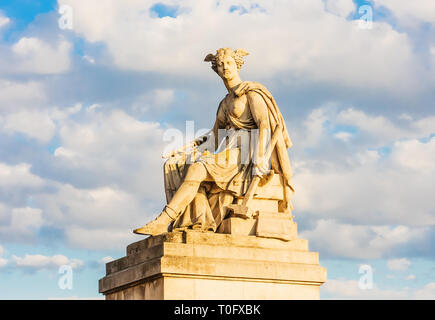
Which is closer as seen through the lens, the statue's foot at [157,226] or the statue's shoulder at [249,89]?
the statue's foot at [157,226]

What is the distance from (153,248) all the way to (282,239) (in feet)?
8.47

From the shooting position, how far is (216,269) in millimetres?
16328

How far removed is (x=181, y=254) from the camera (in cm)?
1630

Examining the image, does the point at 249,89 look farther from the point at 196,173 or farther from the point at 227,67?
the point at 196,173

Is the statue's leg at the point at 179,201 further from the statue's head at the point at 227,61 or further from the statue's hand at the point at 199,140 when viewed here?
the statue's head at the point at 227,61

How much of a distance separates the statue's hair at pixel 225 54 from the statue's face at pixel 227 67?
0.21 ft

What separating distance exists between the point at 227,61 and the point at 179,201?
3.25 metres

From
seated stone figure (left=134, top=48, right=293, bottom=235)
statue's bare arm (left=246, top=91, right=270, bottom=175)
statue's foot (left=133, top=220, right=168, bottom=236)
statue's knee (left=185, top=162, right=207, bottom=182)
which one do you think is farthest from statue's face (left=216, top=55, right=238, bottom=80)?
statue's foot (left=133, top=220, right=168, bottom=236)

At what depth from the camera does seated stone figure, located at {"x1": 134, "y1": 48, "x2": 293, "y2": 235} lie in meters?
17.4

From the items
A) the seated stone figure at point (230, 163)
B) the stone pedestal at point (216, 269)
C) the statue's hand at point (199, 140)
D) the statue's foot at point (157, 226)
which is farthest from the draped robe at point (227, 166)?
the stone pedestal at point (216, 269)

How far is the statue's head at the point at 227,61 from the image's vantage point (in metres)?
18.5

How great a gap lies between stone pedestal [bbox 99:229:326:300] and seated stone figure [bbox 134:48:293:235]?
2.11 feet
